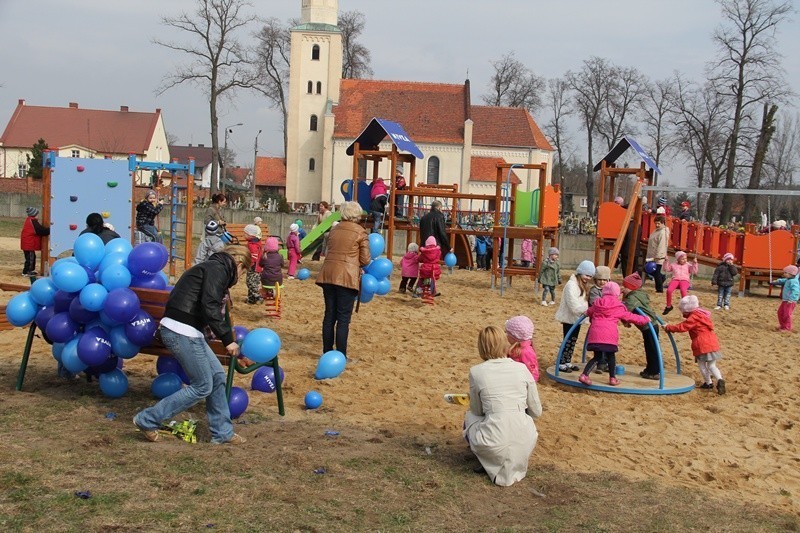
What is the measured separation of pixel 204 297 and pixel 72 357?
6.79 feet

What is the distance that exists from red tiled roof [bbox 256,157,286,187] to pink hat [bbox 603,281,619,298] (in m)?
81.1

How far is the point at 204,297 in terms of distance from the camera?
6344 mm

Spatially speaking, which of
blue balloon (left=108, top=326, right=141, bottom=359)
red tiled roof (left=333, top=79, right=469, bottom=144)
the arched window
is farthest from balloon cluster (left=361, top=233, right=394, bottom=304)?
the arched window

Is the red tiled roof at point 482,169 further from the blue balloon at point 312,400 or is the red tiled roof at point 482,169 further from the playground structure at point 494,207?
the blue balloon at point 312,400

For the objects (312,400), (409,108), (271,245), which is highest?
(409,108)

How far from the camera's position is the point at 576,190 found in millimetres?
104250

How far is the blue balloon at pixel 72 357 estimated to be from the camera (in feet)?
25.1

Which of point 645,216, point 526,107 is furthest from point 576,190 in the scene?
point 645,216

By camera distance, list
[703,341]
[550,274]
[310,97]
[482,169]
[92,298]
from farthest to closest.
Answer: [310,97], [482,169], [550,274], [703,341], [92,298]

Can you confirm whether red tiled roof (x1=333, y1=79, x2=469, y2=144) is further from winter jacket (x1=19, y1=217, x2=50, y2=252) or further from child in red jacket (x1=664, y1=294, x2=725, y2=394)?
child in red jacket (x1=664, y1=294, x2=725, y2=394)

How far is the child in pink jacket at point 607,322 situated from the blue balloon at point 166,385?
446cm

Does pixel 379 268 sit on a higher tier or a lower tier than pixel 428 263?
higher

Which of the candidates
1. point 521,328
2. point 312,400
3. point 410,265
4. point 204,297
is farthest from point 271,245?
point 204,297

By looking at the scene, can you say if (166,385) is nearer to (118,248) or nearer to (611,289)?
(118,248)
